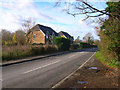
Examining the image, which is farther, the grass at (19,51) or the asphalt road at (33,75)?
the grass at (19,51)

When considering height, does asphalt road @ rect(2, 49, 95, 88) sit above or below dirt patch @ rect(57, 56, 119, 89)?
below

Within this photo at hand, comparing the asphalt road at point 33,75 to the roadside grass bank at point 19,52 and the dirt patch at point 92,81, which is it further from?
the roadside grass bank at point 19,52

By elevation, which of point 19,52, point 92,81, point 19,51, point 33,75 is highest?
point 19,51

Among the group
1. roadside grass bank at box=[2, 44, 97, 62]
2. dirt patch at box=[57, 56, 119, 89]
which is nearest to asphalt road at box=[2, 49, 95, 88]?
dirt patch at box=[57, 56, 119, 89]

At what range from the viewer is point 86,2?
29.6ft

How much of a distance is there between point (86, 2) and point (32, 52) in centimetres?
1342

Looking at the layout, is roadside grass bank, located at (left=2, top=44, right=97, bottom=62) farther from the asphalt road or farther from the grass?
the asphalt road

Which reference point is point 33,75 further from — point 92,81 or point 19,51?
point 19,51

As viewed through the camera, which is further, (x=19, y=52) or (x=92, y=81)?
(x=19, y=52)

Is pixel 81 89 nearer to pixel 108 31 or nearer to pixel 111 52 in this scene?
pixel 111 52

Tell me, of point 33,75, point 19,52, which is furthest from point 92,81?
point 19,52

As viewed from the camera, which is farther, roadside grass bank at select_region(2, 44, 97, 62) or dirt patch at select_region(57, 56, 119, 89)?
roadside grass bank at select_region(2, 44, 97, 62)

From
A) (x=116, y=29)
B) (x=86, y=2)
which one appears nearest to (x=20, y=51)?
(x=86, y=2)

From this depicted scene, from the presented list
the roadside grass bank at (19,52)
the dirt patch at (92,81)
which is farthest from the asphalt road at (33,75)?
the roadside grass bank at (19,52)
